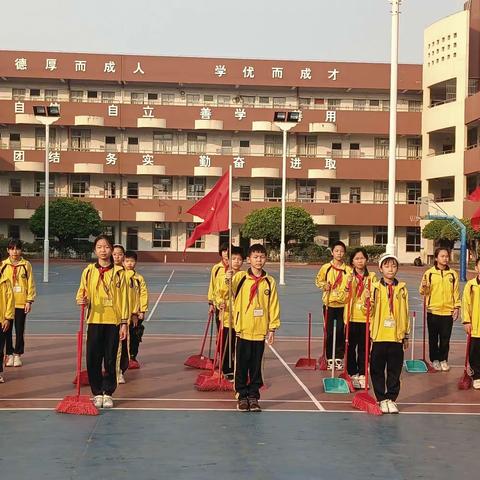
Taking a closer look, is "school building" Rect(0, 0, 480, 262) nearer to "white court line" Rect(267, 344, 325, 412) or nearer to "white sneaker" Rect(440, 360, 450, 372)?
"white court line" Rect(267, 344, 325, 412)

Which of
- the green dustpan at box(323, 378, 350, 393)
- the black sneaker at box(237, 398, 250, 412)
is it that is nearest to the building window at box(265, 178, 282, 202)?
the green dustpan at box(323, 378, 350, 393)

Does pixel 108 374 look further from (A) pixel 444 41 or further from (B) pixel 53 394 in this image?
(A) pixel 444 41

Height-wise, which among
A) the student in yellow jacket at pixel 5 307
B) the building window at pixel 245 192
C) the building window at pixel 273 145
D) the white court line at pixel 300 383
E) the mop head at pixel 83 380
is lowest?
the white court line at pixel 300 383

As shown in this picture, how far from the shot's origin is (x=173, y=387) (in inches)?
416

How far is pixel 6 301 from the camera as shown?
34.8 feet

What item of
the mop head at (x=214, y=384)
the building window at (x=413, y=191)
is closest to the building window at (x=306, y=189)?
the building window at (x=413, y=191)

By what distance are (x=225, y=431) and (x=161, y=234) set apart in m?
58.4

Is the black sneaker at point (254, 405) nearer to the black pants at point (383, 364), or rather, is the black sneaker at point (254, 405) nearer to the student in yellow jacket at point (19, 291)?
the black pants at point (383, 364)

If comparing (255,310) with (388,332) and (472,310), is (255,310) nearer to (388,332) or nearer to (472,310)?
(388,332)

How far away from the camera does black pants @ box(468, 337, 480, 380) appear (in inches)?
428

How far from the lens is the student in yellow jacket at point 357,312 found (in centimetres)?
1102

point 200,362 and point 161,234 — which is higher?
point 161,234

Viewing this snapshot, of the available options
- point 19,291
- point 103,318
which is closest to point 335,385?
point 103,318

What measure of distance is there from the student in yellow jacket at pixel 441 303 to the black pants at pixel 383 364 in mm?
3093
